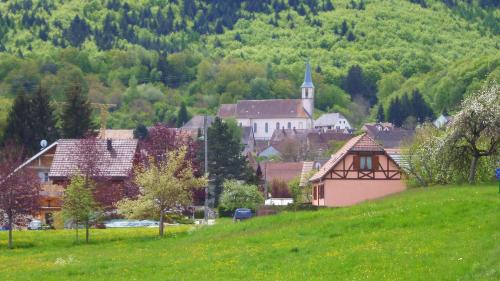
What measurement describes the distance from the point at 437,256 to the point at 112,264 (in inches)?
467

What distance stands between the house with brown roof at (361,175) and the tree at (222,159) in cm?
2646

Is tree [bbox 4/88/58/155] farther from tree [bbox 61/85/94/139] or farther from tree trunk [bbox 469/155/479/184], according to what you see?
tree trunk [bbox 469/155/479/184]

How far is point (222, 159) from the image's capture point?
102 metres

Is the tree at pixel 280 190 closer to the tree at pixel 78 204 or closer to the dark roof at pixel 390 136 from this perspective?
the tree at pixel 78 204

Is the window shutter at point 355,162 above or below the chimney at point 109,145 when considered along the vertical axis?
below

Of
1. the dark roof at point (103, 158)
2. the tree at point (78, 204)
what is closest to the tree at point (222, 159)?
the dark roof at point (103, 158)

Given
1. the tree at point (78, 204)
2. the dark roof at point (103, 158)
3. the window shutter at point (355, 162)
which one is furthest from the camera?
the dark roof at point (103, 158)

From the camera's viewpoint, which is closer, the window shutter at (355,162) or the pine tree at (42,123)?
the window shutter at (355,162)

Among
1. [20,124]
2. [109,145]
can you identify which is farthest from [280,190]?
[109,145]

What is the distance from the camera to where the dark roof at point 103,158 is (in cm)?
8338

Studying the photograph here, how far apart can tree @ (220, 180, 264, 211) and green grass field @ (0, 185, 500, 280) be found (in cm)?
2892

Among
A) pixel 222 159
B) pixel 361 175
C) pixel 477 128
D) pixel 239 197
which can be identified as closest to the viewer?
pixel 477 128

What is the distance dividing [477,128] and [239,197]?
24806 millimetres

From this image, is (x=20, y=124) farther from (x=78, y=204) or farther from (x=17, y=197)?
(x=78, y=204)
